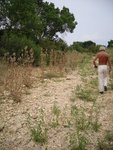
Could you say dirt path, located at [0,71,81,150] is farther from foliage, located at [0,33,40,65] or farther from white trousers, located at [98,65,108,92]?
foliage, located at [0,33,40,65]

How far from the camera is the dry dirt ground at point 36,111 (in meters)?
7.35

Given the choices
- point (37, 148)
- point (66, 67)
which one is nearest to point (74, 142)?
point (37, 148)

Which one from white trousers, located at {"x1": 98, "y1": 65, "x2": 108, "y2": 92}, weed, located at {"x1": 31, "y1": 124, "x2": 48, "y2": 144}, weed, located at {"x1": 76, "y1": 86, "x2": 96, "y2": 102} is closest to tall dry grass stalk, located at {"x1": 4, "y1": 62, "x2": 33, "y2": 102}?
weed, located at {"x1": 76, "y1": 86, "x2": 96, "y2": 102}

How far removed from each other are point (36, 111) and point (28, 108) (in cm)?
41

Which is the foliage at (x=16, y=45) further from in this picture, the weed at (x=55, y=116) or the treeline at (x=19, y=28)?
the weed at (x=55, y=116)

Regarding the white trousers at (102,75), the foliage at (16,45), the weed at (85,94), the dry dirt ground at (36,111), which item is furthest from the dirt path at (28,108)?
the foliage at (16,45)

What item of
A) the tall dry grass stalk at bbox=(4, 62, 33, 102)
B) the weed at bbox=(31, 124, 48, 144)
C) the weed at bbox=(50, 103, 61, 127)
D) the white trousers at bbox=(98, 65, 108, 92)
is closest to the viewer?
the weed at bbox=(31, 124, 48, 144)

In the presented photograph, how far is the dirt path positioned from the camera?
24.2 feet

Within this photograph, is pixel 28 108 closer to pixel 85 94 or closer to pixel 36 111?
pixel 36 111

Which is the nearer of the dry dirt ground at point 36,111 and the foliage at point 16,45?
the dry dirt ground at point 36,111

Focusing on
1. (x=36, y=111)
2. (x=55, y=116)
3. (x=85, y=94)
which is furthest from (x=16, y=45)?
(x=55, y=116)

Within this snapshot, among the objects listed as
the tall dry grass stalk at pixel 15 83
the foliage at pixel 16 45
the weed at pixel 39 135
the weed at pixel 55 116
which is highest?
the foliage at pixel 16 45

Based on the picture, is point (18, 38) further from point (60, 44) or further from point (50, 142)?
point (50, 142)

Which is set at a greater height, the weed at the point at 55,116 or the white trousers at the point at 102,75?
the white trousers at the point at 102,75
